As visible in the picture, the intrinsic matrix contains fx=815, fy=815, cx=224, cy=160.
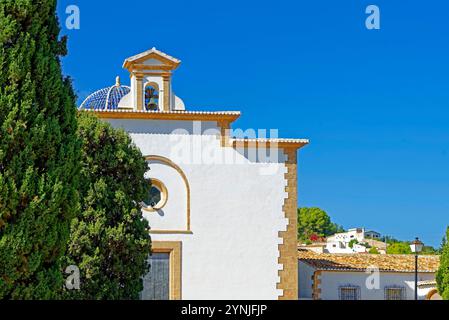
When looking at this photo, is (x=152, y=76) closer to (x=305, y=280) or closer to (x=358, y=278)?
(x=305, y=280)

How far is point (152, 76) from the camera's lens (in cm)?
2330

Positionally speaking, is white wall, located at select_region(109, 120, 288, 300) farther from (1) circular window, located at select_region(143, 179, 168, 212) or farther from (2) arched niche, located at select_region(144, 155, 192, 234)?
(1) circular window, located at select_region(143, 179, 168, 212)

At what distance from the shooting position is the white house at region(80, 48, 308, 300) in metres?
22.8

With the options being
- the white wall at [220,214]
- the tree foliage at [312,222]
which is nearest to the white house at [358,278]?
the white wall at [220,214]

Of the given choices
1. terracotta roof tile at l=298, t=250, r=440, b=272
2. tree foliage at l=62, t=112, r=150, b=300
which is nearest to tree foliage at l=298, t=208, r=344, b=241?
terracotta roof tile at l=298, t=250, r=440, b=272

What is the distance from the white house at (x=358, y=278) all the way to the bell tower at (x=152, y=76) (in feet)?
24.7

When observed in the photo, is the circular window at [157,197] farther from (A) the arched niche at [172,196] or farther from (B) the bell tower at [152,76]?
(B) the bell tower at [152,76]

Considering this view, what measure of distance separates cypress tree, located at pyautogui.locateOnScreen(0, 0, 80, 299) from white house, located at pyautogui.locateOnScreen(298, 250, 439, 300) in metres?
17.2

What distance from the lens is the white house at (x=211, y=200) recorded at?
2275 cm

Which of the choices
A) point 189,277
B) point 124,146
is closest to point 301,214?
point 189,277

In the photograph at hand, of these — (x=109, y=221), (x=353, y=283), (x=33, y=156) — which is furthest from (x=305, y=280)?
(x=33, y=156)

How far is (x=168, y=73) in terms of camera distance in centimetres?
2328
